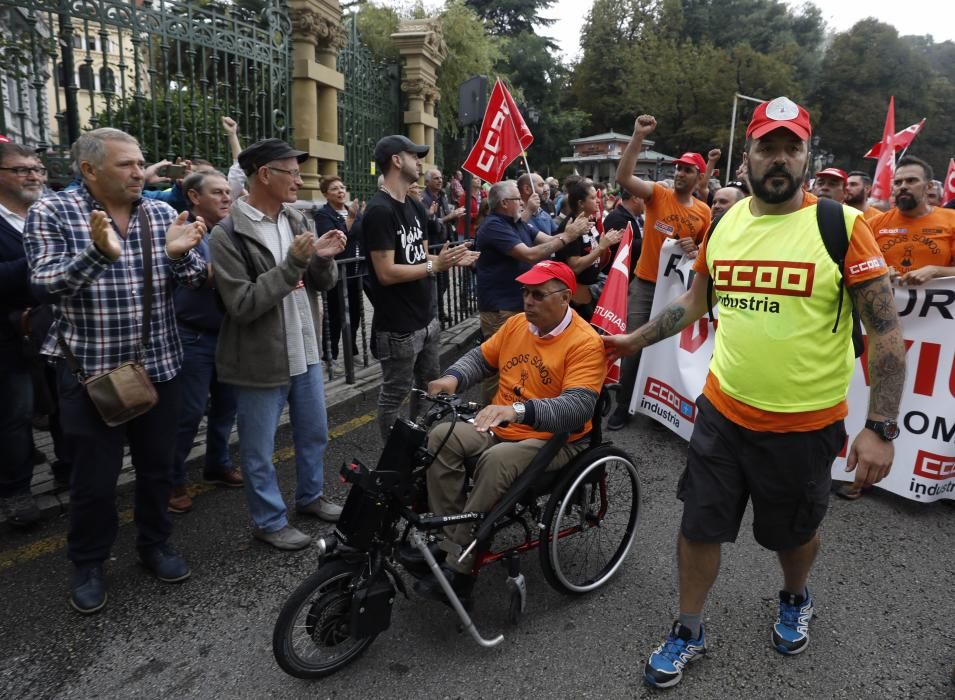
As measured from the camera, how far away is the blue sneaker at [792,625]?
103 inches

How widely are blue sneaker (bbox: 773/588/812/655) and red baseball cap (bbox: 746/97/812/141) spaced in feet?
5.86

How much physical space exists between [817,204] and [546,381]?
4.14ft

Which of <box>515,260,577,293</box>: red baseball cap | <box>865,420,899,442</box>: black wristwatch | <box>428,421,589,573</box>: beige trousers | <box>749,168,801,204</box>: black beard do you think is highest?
<box>749,168,801,204</box>: black beard

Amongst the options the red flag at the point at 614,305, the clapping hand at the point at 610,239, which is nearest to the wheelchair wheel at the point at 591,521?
the red flag at the point at 614,305

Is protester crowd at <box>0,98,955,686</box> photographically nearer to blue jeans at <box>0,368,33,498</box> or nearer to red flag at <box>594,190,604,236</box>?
blue jeans at <box>0,368,33,498</box>

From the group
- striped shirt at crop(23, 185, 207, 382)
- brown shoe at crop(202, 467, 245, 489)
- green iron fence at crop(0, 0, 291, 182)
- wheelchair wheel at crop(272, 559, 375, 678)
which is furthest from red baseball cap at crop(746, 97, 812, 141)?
green iron fence at crop(0, 0, 291, 182)

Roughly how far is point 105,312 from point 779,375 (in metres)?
2.61

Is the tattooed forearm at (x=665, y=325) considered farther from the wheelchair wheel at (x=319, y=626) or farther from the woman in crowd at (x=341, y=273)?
the woman in crowd at (x=341, y=273)

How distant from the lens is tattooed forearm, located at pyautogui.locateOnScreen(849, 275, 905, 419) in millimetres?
2166

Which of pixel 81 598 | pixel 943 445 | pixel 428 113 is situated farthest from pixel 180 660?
pixel 428 113

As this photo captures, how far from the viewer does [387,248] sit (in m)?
3.77

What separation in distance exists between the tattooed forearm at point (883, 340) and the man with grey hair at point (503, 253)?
2736 millimetres

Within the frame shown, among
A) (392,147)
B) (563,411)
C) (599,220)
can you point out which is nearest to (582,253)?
(599,220)

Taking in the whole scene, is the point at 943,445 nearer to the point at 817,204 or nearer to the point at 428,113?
the point at 817,204
